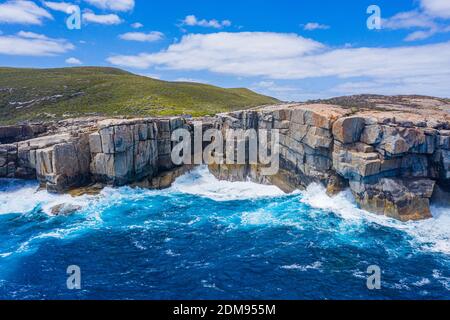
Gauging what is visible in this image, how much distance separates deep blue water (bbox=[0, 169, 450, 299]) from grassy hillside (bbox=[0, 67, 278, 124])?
53.6 meters

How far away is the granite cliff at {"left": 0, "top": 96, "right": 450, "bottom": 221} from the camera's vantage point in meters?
57.8

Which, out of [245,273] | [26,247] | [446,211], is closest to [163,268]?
[245,273]

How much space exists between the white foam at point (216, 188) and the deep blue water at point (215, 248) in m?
1.81

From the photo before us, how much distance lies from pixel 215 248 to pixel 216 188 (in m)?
26.3

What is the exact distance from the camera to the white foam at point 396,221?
49.9 meters

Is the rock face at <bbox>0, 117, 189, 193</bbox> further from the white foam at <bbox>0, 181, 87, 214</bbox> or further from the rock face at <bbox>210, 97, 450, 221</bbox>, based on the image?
the rock face at <bbox>210, 97, 450, 221</bbox>

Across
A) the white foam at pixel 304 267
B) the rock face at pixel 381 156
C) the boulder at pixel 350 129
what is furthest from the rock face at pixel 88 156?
the white foam at pixel 304 267

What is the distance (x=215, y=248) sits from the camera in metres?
49.2

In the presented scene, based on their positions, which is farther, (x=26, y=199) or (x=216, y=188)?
(x=216, y=188)

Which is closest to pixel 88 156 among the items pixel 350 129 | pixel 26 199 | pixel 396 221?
pixel 26 199

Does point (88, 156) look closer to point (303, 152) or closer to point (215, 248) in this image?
point (215, 248)
